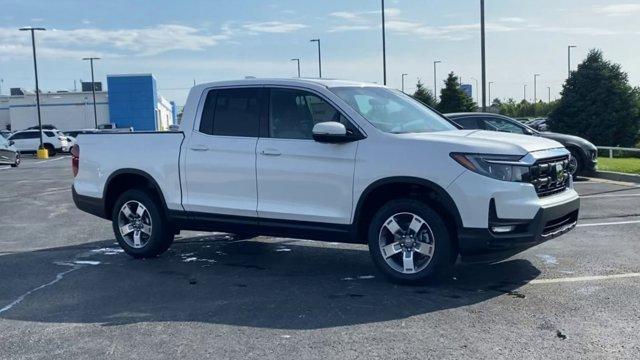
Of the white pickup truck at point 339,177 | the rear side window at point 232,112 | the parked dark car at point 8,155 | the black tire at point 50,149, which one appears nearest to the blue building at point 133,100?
the black tire at point 50,149

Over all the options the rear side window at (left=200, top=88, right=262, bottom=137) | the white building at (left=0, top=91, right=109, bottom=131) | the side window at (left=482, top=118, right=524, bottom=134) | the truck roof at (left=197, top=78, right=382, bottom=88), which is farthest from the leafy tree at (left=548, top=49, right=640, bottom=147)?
the white building at (left=0, top=91, right=109, bottom=131)

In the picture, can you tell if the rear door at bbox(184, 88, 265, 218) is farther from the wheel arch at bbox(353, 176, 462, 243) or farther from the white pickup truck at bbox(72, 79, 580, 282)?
the wheel arch at bbox(353, 176, 462, 243)

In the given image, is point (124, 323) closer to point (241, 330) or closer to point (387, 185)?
point (241, 330)

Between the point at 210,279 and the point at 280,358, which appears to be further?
the point at 210,279

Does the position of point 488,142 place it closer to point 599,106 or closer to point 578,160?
point 578,160

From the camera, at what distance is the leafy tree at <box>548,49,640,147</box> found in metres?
31.8

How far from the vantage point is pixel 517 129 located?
635 inches

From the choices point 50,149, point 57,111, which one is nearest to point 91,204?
point 50,149

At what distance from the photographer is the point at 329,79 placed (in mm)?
7965

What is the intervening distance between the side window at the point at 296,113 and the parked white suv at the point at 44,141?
4155 cm

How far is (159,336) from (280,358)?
1.08 m

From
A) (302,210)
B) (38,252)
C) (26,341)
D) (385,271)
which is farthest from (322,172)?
(38,252)

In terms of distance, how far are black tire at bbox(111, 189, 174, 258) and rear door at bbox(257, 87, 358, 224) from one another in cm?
148

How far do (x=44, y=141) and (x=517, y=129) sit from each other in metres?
36.7
